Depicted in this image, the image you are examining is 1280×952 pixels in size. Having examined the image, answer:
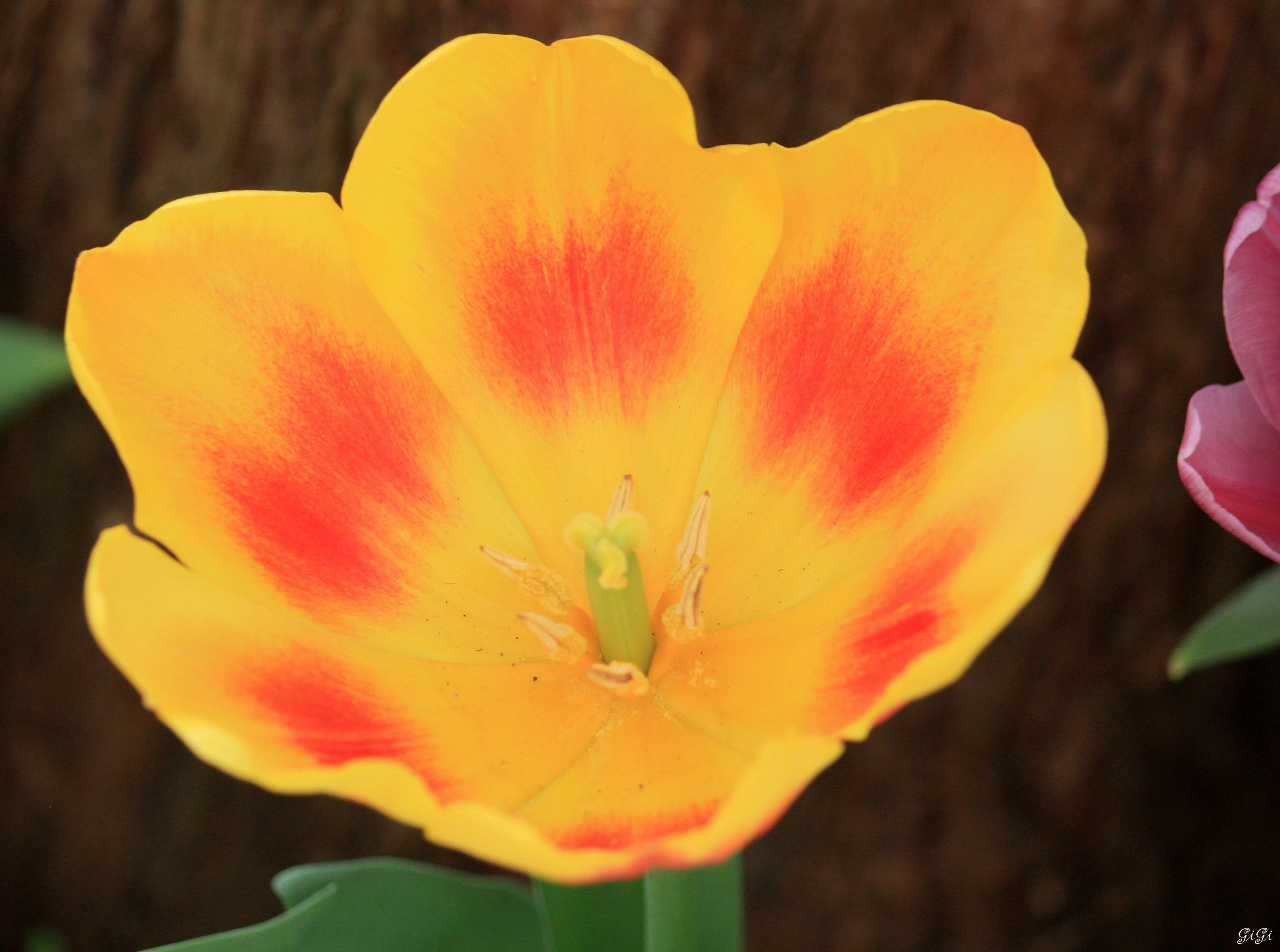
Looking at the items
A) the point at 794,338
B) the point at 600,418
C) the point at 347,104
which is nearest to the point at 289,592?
the point at 600,418

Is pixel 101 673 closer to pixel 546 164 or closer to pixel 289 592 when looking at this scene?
pixel 289 592

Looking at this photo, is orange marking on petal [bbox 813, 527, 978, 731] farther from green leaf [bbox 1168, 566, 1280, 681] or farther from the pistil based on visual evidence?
green leaf [bbox 1168, 566, 1280, 681]

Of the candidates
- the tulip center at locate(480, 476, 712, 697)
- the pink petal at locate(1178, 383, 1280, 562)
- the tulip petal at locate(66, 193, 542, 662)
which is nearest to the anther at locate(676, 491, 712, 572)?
the tulip center at locate(480, 476, 712, 697)

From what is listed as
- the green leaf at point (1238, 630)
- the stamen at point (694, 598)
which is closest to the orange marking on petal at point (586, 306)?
the stamen at point (694, 598)

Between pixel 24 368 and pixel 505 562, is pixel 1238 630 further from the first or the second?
pixel 24 368

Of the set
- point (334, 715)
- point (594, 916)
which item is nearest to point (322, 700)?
point (334, 715)

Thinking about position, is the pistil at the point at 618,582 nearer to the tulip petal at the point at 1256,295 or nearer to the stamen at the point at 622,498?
the stamen at the point at 622,498
